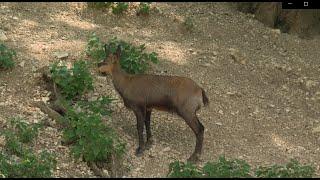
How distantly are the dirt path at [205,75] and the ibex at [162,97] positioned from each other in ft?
1.27

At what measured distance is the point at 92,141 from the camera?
772 cm

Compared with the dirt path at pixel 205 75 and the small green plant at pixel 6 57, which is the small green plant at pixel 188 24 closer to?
the dirt path at pixel 205 75

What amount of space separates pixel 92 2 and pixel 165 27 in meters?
1.34

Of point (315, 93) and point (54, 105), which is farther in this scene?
point (315, 93)

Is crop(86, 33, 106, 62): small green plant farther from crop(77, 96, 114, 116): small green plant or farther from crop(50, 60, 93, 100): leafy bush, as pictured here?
crop(77, 96, 114, 116): small green plant

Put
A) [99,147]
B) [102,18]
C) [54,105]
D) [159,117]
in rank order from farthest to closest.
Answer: [102,18]
[159,117]
[54,105]
[99,147]

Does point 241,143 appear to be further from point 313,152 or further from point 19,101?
point 19,101

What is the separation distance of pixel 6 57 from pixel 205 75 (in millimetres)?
3115

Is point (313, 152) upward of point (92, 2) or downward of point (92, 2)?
downward

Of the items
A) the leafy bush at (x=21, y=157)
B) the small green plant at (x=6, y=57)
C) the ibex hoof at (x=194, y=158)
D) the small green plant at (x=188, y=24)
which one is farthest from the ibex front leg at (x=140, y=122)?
the small green plant at (x=188, y=24)

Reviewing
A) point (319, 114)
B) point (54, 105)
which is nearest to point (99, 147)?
point (54, 105)

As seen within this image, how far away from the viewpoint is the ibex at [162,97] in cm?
833

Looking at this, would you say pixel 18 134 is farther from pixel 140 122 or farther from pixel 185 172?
pixel 185 172

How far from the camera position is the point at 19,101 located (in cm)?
882
